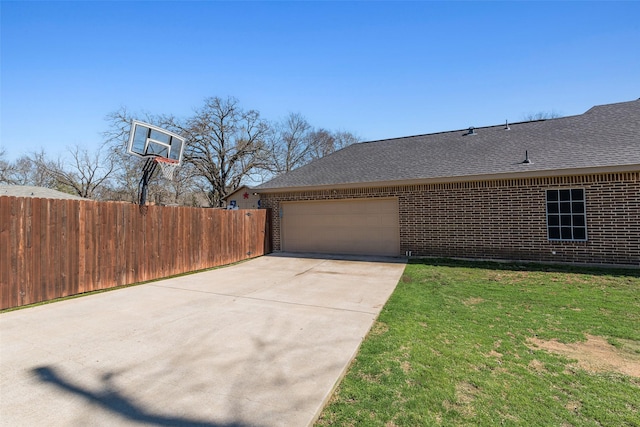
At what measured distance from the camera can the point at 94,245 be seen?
654 cm

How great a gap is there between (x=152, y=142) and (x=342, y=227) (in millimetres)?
6583

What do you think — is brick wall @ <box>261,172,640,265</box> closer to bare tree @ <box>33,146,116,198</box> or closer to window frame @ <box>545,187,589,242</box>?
window frame @ <box>545,187,589,242</box>

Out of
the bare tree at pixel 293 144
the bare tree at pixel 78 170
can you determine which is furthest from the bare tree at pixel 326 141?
the bare tree at pixel 78 170

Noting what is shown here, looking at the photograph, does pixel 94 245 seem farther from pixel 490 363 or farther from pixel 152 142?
pixel 490 363

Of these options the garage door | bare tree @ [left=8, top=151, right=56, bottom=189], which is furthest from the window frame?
bare tree @ [left=8, top=151, right=56, bottom=189]

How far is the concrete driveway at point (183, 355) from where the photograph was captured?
2.44m

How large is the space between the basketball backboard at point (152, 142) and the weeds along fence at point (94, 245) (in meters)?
1.63

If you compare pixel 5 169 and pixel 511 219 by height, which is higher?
pixel 5 169

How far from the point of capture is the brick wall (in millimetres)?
7848

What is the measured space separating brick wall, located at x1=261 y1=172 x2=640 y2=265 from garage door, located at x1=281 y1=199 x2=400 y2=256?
349mm

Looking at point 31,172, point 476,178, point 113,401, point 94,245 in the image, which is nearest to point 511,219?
point 476,178

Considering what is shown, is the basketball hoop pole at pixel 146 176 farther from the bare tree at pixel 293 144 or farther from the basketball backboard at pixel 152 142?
the bare tree at pixel 293 144

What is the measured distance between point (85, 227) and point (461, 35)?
11.6 meters

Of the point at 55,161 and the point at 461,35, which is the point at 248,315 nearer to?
the point at 461,35
